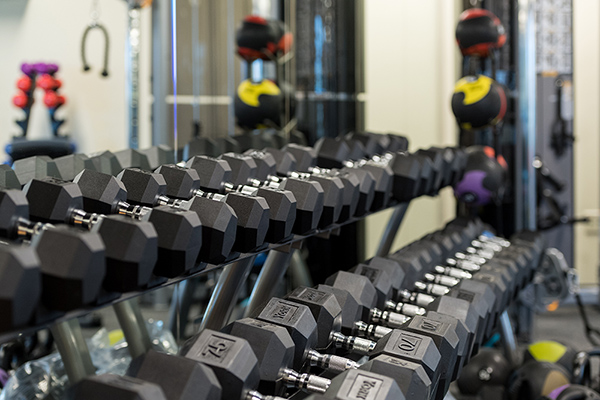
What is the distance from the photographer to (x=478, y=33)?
98.3 inches

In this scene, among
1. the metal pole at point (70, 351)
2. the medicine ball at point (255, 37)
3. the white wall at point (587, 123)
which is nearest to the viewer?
the metal pole at point (70, 351)

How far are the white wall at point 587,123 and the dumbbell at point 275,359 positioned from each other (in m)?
3.35

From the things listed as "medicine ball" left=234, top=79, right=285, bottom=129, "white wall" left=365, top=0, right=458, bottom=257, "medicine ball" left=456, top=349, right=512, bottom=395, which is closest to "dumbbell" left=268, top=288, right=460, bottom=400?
"medicine ball" left=456, top=349, right=512, bottom=395

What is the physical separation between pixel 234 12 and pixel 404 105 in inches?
47.5

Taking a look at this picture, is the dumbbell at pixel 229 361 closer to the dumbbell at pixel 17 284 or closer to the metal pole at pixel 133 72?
the dumbbell at pixel 17 284

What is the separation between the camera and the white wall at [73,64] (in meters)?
1.56

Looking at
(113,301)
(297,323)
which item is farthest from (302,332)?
(113,301)

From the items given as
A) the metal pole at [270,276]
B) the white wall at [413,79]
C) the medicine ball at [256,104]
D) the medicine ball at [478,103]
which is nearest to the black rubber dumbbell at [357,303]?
the metal pole at [270,276]

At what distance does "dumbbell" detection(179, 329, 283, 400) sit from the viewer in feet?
2.73

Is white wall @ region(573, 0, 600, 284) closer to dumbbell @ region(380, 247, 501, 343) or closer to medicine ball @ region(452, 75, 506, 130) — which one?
medicine ball @ region(452, 75, 506, 130)

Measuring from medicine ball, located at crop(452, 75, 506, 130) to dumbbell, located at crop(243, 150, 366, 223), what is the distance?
1.07 metres

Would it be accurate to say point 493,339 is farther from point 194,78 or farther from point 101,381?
point 101,381

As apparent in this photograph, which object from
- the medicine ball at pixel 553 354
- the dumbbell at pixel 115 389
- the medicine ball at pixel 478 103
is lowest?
the medicine ball at pixel 553 354

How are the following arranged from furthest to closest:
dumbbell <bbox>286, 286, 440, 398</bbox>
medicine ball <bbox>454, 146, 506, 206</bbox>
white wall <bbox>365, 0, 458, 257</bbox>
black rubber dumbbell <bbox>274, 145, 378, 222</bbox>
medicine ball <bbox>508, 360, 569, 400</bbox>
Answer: white wall <bbox>365, 0, 458, 257</bbox>, medicine ball <bbox>454, 146, 506, 206</bbox>, medicine ball <bbox>508, 360, 569, 400</bbox>, black rubber dumbbell <bbox>274, 145, 378, 222</bbox>, dumbbell <bbox>286, 286, 440, 398</bbox>
